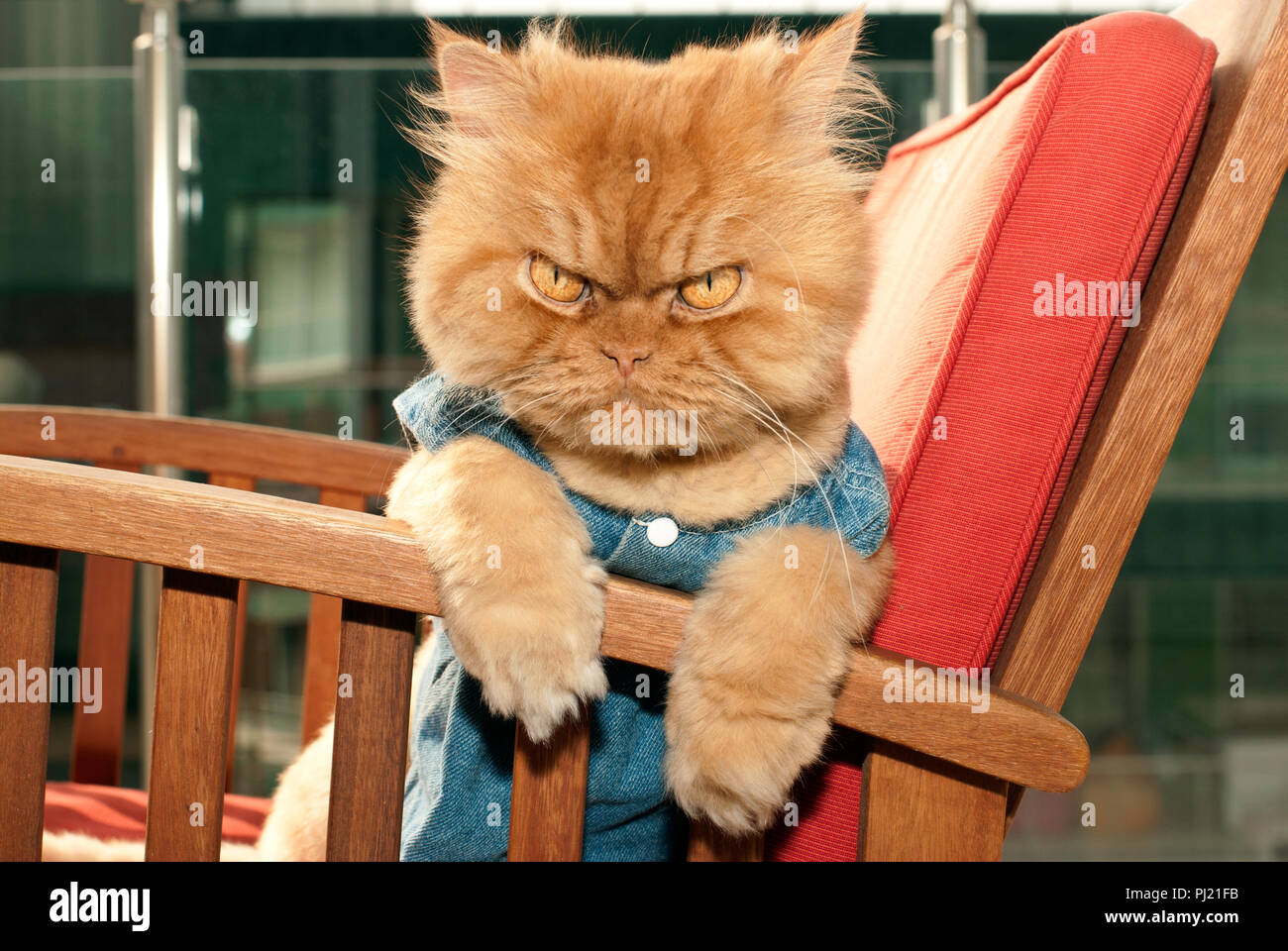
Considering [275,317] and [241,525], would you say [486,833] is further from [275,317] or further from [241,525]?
[275,317]

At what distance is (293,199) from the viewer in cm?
239

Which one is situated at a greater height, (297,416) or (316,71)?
(316,71)

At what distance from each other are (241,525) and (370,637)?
5.5 inches

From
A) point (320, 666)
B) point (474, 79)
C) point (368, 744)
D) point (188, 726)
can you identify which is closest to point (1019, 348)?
point (474, 79)

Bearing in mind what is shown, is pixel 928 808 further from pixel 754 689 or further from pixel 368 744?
pixel 368 744

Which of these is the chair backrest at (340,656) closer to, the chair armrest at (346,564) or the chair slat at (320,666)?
Answer: the chair armrest at (346,564)

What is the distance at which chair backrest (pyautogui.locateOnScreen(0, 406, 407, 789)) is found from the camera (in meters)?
1.47

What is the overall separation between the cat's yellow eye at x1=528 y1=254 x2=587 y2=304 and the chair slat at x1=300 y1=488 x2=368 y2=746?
0.76 meters

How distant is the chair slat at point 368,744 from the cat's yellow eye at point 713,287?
0.38 meters

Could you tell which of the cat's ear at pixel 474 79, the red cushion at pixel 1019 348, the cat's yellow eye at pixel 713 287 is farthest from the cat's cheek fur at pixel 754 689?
the cat's ear at pixel 474 79

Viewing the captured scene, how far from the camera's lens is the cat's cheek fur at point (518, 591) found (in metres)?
0.75

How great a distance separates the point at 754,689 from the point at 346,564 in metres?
0.34

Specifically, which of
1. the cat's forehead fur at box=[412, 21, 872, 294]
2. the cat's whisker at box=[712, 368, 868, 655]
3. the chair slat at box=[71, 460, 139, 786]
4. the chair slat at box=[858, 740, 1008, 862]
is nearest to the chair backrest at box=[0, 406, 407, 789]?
the chair slat at box=[71, 460, 139, 786]
